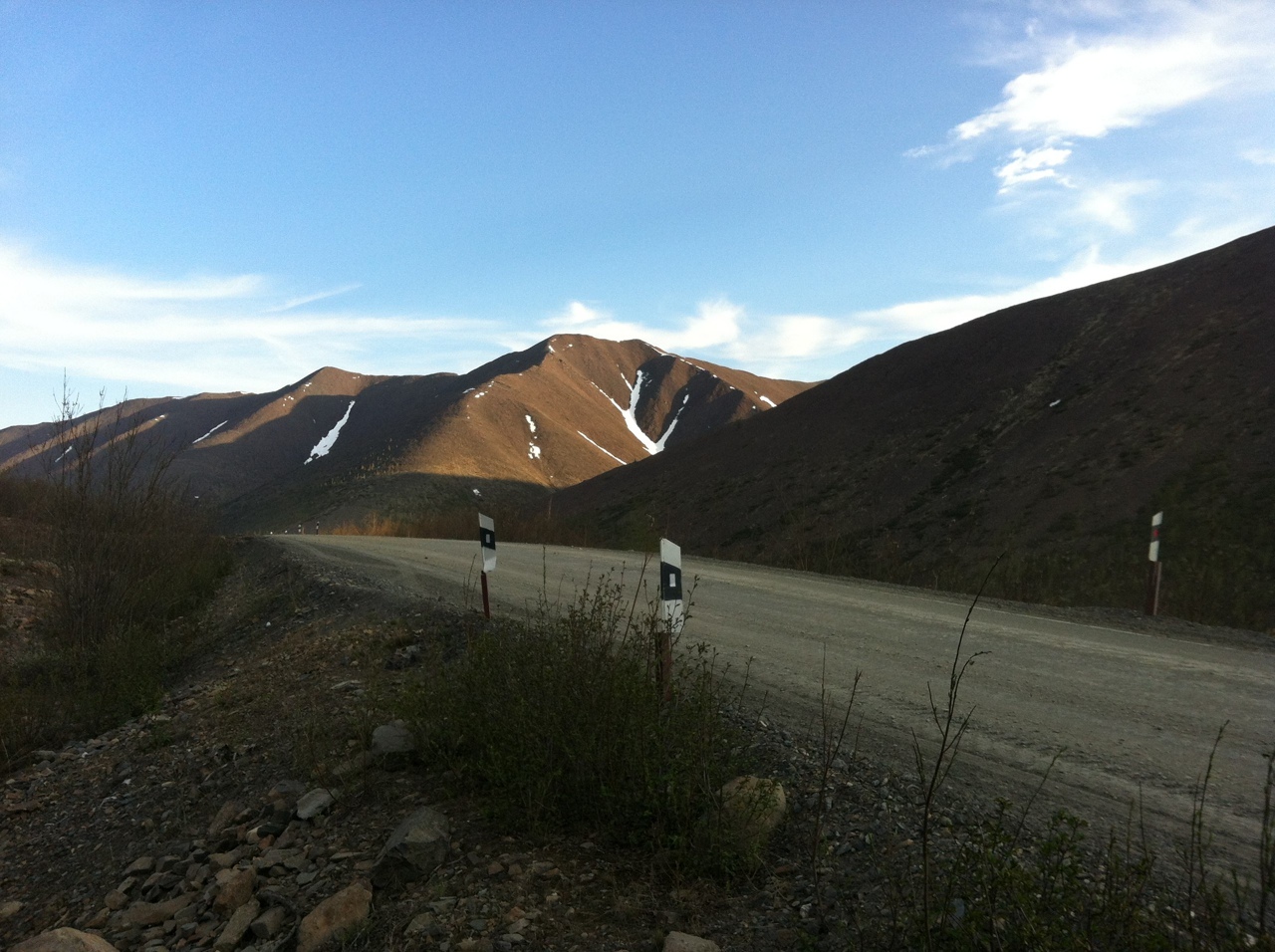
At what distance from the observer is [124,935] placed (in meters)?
3.93

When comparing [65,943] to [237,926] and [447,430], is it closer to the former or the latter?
[237,926]

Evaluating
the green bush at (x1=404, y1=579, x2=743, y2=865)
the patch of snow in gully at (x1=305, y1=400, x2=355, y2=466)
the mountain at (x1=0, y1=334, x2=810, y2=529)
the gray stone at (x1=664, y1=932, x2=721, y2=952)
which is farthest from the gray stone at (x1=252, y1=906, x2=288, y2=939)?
the patch of snow in gully at (x1=305, y1=400, x2=355, y2=466)

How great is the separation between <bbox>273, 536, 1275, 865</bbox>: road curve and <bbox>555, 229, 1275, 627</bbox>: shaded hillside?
121 inches

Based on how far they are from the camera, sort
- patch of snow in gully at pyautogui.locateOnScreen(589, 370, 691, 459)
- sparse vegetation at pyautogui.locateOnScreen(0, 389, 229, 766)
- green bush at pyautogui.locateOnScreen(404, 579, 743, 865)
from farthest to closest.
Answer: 1. patch of snow in gully at pyautogui.locateOnScreen(589, 370, 691, 459)
2. sparse vegetation at pyautogui.locateOnScreen(0, 389, 229, 766)
3. green bush at pyautogui.locateOnScreen(404, 579, 743, 865)

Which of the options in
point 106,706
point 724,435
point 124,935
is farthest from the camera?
point 724,435

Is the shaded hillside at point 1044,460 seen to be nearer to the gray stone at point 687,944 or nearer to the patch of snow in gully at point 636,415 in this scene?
the gray stone at point 687,944

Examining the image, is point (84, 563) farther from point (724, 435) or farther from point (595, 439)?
point (595, 439)

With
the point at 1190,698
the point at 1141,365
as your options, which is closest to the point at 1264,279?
the point at 1141,365

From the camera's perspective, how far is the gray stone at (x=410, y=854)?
3531mm

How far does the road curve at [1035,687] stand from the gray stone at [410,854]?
8.25 ft

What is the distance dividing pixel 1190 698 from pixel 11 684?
11.8 meters

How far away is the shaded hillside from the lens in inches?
699

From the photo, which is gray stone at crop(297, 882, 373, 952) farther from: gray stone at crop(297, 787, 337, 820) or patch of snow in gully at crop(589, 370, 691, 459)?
patch of snow in gully at crop(589, 370, 691, 459)

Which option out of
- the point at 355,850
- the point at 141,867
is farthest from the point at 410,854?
the point at 141,867
